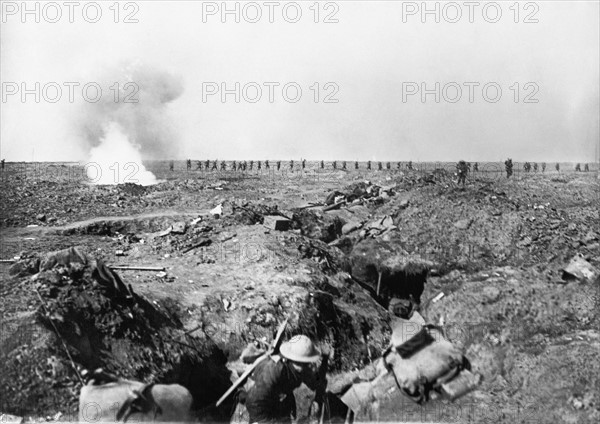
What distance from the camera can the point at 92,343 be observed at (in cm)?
498

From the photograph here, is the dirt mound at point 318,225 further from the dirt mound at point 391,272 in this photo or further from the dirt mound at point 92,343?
the dirt mound at point 92,343

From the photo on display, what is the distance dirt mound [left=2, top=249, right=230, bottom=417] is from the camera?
419 cm

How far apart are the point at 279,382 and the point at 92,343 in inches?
93.0

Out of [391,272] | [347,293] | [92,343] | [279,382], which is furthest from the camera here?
[391,272]

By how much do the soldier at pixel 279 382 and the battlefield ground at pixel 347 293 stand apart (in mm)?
1097

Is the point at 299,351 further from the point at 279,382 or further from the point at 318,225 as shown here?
the point at 318,225

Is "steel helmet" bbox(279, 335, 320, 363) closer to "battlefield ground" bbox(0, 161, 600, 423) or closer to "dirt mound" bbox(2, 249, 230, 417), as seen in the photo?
"battlefield ground" bbox(0, 161, 600, 423)

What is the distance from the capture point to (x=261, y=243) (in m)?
9.34

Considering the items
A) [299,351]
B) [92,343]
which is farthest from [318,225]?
[92,343]

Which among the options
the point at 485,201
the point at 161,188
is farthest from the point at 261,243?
the point at 161,188

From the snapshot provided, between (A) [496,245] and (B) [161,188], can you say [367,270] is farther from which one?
(B) [161,188]

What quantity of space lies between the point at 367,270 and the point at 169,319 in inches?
190

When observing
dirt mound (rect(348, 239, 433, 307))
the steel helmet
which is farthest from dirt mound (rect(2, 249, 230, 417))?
dirt mound (rect(348, 239, 433, 307))

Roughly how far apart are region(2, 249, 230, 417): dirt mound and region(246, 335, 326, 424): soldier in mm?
949
